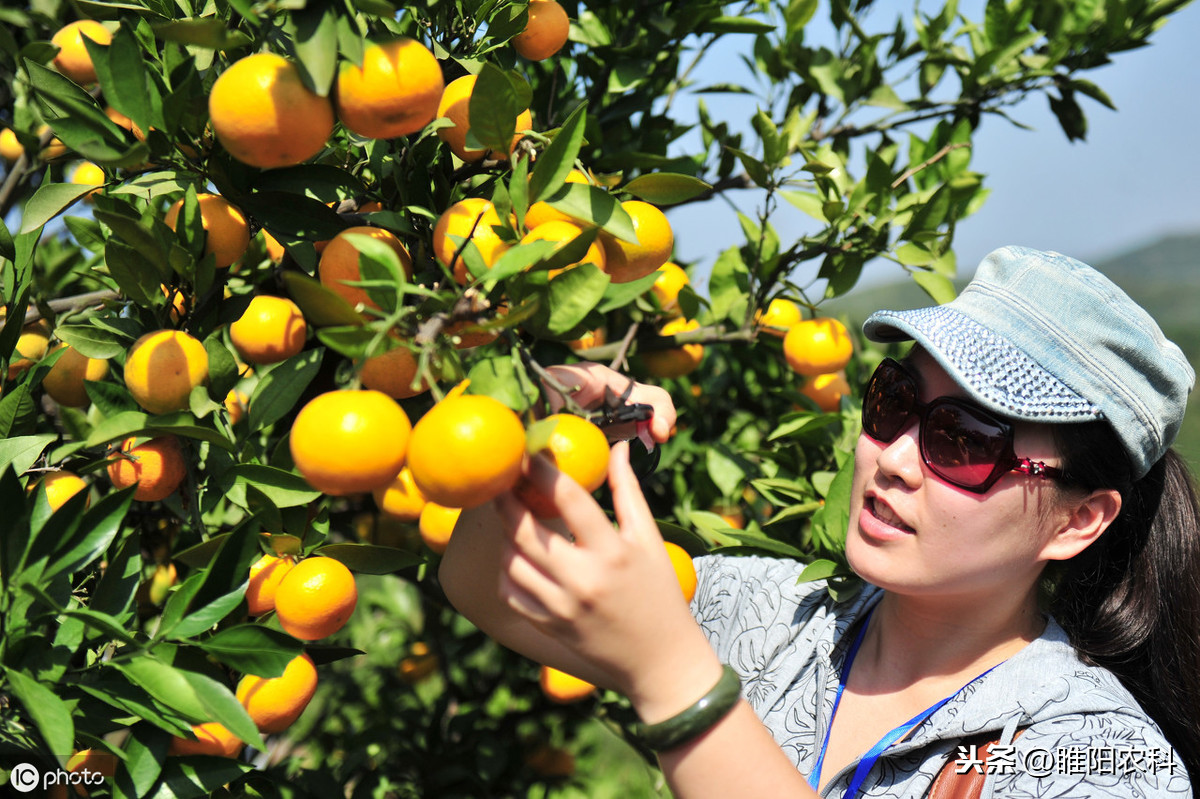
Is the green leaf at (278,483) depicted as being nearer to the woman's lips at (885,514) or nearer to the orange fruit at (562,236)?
the orange fruit at (562,236)

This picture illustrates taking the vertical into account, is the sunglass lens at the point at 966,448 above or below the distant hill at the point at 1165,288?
above

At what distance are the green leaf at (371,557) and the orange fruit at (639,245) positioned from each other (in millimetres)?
421

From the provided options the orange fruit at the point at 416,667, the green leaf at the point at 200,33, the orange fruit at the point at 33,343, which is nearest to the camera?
the green leaf at the point at 200,33

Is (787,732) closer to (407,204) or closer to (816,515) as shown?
(816,515)

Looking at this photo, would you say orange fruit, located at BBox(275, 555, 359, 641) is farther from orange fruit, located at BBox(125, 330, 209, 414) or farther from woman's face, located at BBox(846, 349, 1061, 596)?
woman's face, located at BBox(846, 349, 1061, 596)

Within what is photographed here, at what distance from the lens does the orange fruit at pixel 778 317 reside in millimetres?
1790

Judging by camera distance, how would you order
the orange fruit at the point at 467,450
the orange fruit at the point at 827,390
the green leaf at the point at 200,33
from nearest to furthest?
the orange fruit at the point at 467,450 < the green leaf at the point at 200,33 < the orange fruit at the point at 827,390

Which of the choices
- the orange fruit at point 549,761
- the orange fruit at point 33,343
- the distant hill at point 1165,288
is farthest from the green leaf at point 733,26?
the distant hill at point 1165,288

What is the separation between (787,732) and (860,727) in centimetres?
10

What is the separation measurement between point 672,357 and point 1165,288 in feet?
41.4

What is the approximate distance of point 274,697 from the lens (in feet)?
3.25

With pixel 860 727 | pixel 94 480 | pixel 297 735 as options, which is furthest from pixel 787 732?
pixel 297 735

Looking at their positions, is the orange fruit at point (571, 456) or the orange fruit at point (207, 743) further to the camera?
the orange fruit at point (207, 743)

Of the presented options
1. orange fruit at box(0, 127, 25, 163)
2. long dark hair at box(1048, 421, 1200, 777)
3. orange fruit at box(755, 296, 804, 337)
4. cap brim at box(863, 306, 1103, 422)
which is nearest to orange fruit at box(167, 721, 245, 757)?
cap brim at box(863, 306, 1103, 422)
